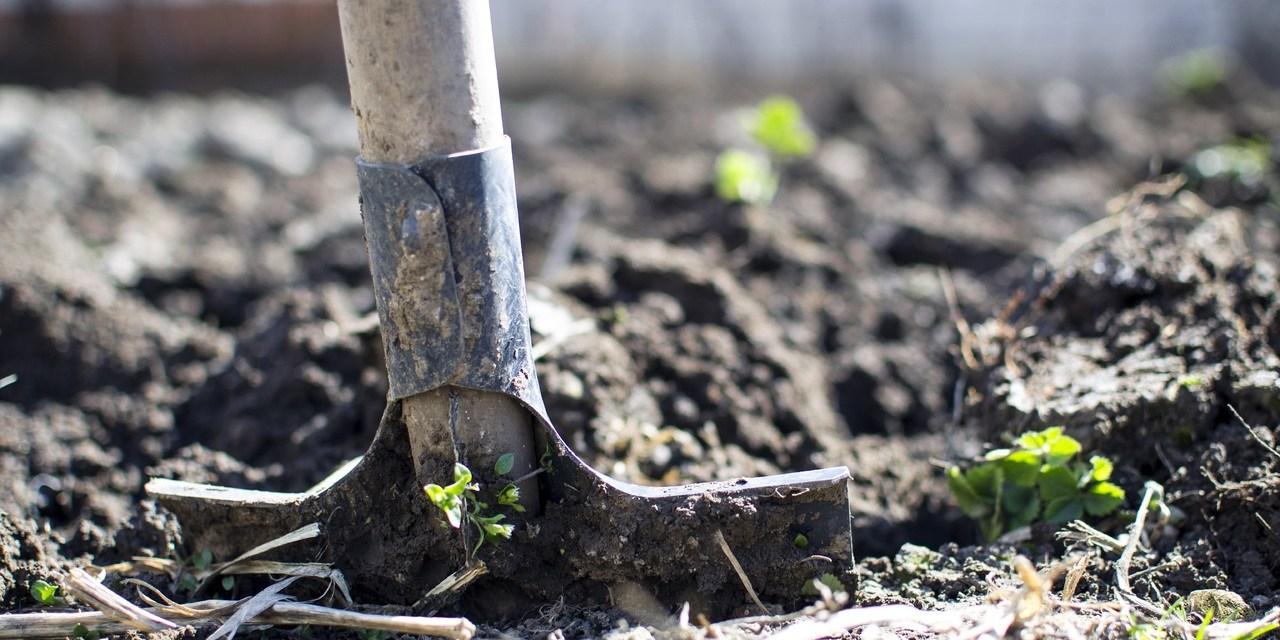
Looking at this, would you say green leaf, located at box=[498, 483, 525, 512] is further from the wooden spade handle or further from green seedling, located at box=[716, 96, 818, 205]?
green seedling, located at box=[716, 96, 818, 205]

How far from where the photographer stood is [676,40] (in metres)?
8.14

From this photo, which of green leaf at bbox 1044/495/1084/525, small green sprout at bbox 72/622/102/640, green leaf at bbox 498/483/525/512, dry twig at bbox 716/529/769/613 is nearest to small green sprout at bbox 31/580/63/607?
small green sprout at bbox 72/622/102/640

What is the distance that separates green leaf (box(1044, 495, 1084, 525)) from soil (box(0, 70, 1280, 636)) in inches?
2.0

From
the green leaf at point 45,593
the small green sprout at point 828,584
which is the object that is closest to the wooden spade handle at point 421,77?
the small green sprout at point 828,584

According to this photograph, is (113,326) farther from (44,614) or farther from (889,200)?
(889,200)

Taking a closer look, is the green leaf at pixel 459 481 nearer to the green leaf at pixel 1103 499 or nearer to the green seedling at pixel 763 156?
the green leaf at pixel 1103 499

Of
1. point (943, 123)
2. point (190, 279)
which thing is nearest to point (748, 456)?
point (190, 279)

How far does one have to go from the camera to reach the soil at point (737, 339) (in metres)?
2.04

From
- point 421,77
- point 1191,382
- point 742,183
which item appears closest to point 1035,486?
point 1191,382

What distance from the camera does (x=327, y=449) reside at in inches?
92.7

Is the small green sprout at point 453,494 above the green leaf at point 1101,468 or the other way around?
above

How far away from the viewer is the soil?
2.04 meters

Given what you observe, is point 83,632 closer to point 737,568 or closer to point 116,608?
point 116,608

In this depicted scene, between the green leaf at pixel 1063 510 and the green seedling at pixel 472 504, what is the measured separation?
0.99 metres
